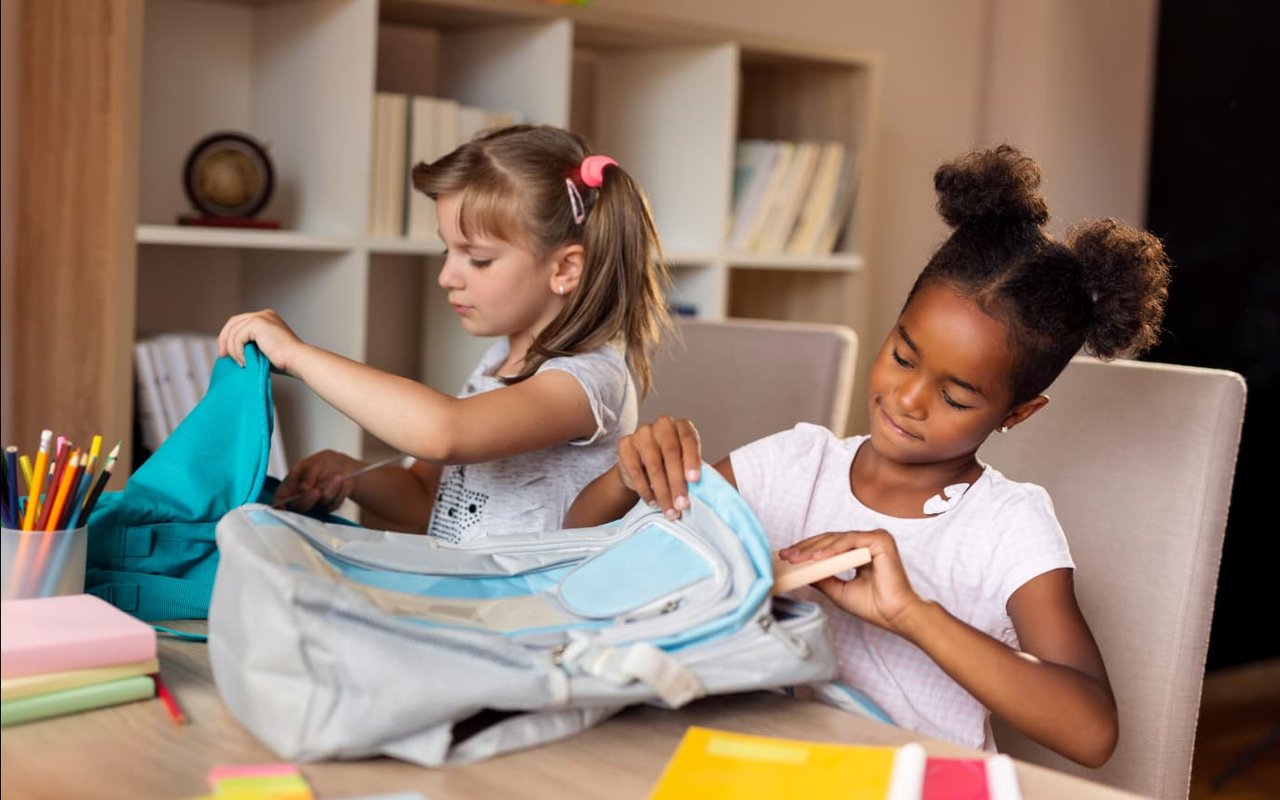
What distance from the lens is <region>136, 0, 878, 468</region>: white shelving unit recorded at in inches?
87.7

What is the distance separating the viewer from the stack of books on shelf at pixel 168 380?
206 centimetres

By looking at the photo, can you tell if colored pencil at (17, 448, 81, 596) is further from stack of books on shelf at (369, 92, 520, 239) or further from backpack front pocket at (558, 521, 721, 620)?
stack of books on shelf at (369, 92, 520, 239)

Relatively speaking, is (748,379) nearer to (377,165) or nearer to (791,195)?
(377,165)

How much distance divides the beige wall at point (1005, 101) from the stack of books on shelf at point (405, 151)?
135 centimetres

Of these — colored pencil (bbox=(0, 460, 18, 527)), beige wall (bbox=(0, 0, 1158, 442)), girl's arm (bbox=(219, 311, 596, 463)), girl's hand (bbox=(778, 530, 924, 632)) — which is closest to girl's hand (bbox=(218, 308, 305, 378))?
girl's arm (bbox=(219, 311, 596, 463))

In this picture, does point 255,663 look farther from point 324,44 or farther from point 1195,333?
point 1195,333

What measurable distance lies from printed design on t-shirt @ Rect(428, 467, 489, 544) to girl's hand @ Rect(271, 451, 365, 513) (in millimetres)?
133

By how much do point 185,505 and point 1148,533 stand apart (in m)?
0.82

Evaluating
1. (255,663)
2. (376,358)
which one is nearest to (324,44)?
(376,358)

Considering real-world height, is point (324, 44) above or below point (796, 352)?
above

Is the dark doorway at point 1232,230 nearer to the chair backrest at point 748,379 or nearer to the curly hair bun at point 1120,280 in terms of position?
the chair backrest at point 748,379

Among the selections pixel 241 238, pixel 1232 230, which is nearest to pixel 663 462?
pixel 241 238

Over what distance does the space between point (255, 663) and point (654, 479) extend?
36 centimetres

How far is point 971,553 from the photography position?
1.15m
